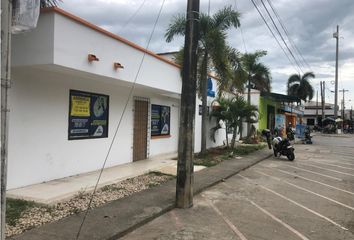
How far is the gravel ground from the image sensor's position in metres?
6.22

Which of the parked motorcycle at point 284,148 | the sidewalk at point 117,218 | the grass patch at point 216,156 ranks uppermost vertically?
the parked motorcycle at point 284,148

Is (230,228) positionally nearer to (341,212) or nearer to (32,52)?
(341,212)

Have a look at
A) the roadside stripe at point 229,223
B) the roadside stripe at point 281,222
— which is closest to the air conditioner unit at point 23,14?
the roadside stripe at point 229,223

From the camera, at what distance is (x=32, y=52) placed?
816cm

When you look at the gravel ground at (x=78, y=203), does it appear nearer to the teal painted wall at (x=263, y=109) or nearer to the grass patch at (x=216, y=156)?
the grass patch at (x=216, y=156)

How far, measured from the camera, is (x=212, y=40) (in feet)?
50.7

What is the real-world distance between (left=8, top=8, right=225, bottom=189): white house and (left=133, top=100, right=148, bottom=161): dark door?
0.04 m

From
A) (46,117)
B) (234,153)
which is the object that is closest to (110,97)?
(46,117)

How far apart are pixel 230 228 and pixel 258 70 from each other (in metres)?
21.3

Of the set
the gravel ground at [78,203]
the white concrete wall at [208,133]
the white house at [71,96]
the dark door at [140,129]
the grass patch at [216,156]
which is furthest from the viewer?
the white concrete wall at [208,133]

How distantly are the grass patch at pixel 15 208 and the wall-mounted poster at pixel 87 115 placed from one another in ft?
10.9

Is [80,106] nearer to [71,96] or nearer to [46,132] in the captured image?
[71,96]

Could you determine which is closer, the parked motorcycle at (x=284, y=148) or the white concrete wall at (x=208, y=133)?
the parked motorcycle at (x=284, y=148)

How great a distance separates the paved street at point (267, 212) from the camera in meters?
6.43
